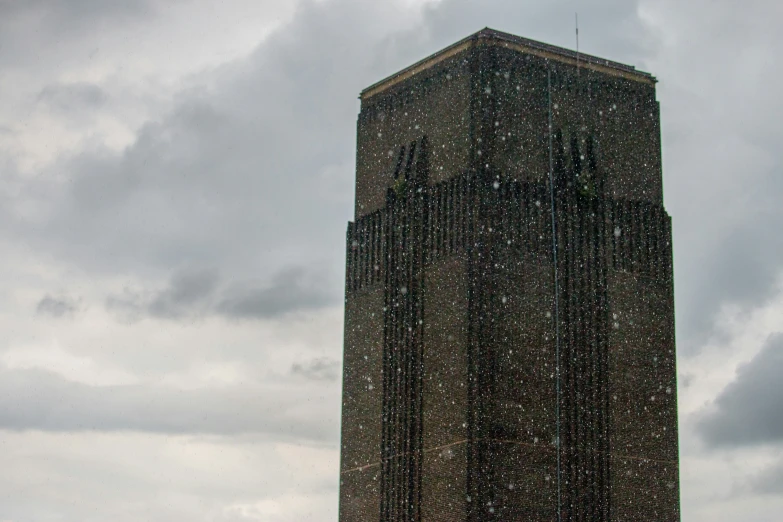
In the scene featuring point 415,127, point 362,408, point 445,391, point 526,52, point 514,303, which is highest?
point 526,52

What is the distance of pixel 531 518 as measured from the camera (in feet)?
113

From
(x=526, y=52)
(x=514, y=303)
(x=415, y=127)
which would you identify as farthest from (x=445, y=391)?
(x=526, y=52)

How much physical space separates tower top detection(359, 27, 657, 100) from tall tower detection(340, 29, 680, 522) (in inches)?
1.9

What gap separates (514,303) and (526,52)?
6253 millimetres

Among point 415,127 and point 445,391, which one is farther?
point 415,127

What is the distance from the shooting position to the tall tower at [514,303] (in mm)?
34969

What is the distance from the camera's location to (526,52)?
37.4 meters

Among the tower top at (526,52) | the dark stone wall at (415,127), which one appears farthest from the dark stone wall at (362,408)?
the tower top at (526,52)

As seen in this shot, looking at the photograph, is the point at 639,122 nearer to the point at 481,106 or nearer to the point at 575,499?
the point at 481,106

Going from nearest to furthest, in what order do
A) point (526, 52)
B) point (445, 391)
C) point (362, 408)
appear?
point (445, 391)
point (526, 52)
point (362, 408)

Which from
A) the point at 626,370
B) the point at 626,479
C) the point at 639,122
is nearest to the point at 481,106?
the point at 639,122

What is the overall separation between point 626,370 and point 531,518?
Result: 4456mm

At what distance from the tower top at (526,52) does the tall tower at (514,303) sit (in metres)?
0.05

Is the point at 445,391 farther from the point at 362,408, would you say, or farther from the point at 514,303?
the point at 362,408
